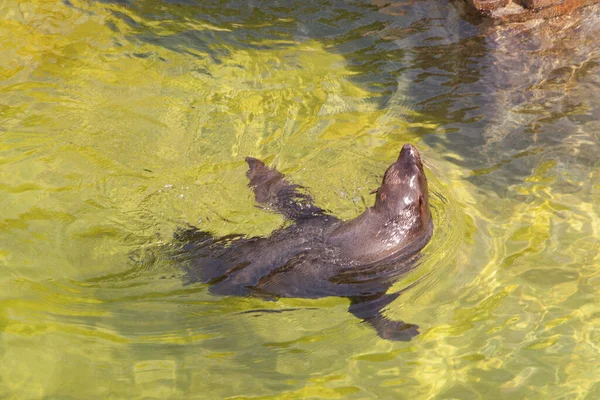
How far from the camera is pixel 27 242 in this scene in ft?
18.8

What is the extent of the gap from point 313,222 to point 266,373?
1.67 metres

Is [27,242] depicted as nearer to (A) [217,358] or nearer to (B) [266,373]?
(A) [217,358]

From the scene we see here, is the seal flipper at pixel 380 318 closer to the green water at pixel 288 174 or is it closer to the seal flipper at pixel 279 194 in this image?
the green water at pixel 288 174

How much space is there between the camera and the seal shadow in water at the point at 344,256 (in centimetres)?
541

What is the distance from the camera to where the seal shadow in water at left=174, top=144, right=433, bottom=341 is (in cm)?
541

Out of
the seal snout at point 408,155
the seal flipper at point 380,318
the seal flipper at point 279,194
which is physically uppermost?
the seal snout at point 408,155

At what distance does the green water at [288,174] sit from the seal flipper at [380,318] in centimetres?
8

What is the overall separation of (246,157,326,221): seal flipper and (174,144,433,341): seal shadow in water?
1.18 ft

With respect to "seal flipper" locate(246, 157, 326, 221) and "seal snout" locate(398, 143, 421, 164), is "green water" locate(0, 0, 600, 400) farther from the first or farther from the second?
"seal snout" locate(398, 143, 421, 164)

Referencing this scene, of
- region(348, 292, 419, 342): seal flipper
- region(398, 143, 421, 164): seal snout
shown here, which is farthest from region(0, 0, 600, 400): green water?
region(398, 143, 421, 164): seal snout

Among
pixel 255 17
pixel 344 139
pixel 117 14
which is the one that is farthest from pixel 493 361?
pixel 117 14

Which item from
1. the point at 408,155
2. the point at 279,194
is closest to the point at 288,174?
the point at 279,194

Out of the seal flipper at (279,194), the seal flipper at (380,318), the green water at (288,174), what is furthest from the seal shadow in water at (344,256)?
the seal flipper at (279,194)

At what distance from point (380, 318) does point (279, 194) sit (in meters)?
1.76
